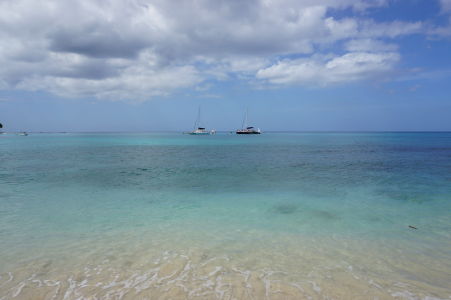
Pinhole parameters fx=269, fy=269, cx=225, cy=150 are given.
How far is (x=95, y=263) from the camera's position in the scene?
7.43 meters

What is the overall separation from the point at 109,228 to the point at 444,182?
23.6m

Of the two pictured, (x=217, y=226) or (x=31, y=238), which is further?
(x=217, y=226)

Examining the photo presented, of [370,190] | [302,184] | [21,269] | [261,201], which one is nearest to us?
[21,269]

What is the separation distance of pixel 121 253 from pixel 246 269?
3.80m

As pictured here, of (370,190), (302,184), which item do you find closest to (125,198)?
(302,184)

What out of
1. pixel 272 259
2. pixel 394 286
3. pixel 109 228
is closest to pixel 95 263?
pixel 109 228

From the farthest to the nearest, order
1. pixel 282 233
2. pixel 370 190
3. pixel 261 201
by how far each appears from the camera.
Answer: pixel 370 190 → pixel 261 201 → pixel 282 233

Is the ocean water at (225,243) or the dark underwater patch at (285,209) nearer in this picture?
the ocean water at (225,243)

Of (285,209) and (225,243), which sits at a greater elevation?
(225,243)

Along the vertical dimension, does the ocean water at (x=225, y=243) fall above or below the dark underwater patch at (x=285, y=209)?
above

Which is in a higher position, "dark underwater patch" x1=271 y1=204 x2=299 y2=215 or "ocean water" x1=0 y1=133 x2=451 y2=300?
"ocean water" x1=0 y1=133 x2=451 y2=300

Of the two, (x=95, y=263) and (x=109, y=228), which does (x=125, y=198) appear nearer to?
(x=109, y=228)

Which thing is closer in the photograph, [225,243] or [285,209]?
[225,243]

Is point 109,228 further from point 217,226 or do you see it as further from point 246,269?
point 246,269
